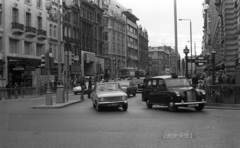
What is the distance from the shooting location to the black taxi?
15.9 metres

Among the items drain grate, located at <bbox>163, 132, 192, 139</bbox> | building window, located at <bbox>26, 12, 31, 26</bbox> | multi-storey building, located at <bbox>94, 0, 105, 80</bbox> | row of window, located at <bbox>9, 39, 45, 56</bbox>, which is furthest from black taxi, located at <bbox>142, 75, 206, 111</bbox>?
multi-storey building, located at <bbox>94, 0, 105, 80</bbox>

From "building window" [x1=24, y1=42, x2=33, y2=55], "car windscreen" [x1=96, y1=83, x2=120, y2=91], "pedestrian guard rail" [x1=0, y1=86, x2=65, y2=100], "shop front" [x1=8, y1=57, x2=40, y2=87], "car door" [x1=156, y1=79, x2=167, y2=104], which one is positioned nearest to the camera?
"car door" [x1=156, y1=79, x2=167, y2=104]

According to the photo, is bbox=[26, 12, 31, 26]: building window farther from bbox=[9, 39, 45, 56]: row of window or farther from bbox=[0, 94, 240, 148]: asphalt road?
bbox=[0, 94, 240, 148]: asphalt road

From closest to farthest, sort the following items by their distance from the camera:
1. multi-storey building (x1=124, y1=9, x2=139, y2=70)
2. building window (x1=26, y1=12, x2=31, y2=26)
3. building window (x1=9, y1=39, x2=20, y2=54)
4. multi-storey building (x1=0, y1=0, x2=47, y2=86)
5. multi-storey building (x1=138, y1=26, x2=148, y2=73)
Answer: multi-storey building (x1=0, y1=0, x2=47, y2=86)
building window (x1=9, y1=39, x2=20, y2=54)
building window (x1=26, y1=12, x2=31, y2=26)
multi-storey building (x1=124, y1=9, x2=139, y2=70)
multi-storey building (x1=138, y1=26, x2=148, y2=73)

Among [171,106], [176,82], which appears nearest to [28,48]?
[176,82]

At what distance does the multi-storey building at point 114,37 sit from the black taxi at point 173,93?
5575 centimetres

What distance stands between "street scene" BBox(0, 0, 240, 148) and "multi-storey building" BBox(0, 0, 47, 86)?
12 cm

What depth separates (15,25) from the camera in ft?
133

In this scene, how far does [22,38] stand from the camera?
140 ft

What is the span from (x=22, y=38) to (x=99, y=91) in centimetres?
2794

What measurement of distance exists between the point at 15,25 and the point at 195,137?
117ft

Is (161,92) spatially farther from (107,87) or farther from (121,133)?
(121,133)

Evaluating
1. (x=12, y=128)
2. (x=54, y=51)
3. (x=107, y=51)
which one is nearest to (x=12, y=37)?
(x=54, y=51)

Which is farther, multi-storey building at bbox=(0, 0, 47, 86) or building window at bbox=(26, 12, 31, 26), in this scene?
building window at bbox=(26, 12, 31, 26)
